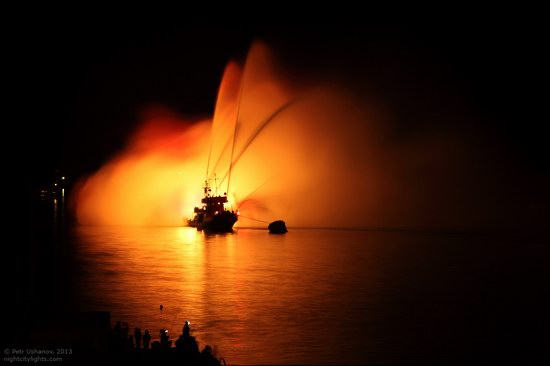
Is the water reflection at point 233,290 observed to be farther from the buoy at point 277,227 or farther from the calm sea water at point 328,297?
the buoy at point 277,227

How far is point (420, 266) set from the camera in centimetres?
4659

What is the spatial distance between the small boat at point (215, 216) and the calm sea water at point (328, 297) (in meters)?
17.1

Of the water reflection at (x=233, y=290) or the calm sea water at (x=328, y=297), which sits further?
the water reflection at (x=233, y=290)

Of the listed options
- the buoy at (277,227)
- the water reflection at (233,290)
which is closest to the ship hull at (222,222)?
the buoy at (277,227)

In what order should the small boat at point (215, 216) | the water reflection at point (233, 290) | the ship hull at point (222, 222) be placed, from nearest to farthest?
1. the water reflection at point (233, 290)
2. the ship hull at point (222, 222)
3. the small boat at point (215, 216)

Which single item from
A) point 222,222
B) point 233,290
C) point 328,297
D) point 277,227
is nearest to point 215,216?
point 222,222

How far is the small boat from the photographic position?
78.6m

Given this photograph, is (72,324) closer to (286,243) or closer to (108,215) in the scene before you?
(286,243)

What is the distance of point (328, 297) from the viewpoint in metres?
32.8

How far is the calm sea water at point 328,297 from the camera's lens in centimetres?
2347

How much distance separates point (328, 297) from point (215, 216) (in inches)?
1857

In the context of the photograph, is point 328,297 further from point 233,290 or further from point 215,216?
point 215,216

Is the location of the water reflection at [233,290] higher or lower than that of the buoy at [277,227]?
lower

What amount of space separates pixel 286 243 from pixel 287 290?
93.2ft
